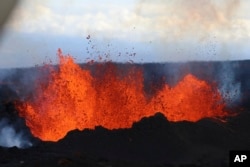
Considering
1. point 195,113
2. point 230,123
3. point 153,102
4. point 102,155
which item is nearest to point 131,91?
point 153,102

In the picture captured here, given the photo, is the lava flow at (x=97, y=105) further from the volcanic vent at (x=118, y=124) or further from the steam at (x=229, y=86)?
the steam at (x=229, y=86)

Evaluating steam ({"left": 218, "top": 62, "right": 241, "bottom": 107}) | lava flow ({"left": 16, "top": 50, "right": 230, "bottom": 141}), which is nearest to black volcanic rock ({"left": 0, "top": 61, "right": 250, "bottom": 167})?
lava flow ({"left": 16, "top": 50, "right": 230, "bottom": 141})

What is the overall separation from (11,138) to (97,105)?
486 cm

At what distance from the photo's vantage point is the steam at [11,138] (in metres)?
22.6

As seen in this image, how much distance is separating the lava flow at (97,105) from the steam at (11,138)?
0.89m

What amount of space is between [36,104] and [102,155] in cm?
943

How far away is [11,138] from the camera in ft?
76.5

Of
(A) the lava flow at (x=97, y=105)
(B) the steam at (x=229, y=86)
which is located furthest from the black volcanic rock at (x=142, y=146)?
(B) the steam at (x=229, y=86)

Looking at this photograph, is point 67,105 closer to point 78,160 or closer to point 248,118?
point 78,160

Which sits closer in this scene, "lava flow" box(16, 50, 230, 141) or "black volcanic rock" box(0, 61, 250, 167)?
"black volcanic rock" box(0, 61, 250, 167)

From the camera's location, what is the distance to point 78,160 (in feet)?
62.5

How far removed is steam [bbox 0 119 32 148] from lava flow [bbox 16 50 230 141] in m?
0.89

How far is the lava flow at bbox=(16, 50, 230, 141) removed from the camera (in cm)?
2459

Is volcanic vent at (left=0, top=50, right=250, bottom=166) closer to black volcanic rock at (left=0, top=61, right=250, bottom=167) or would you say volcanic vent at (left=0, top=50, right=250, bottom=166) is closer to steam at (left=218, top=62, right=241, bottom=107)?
black volcanic rock at (left=0, top=61, right=250, bottom=167)
